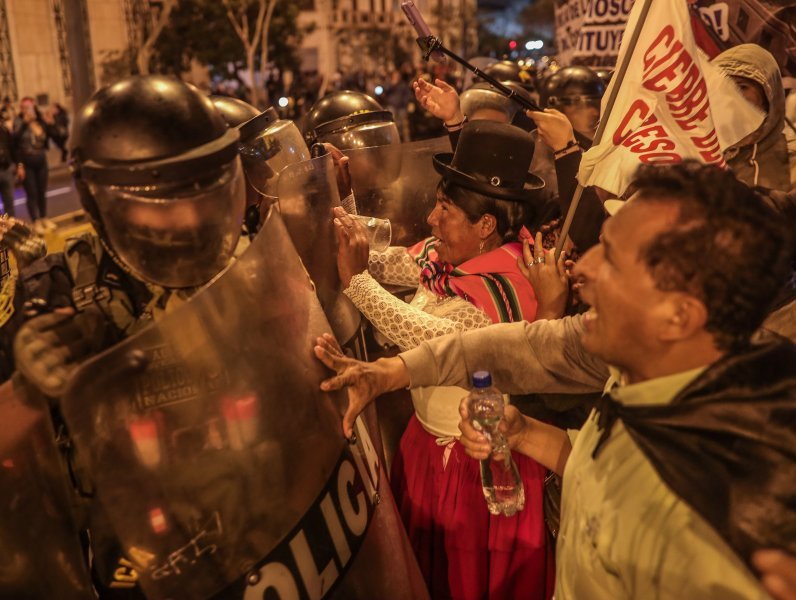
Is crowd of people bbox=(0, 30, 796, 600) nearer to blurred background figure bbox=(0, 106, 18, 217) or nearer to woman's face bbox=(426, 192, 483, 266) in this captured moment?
woman's face bbox=(426, 192, 483, 266)

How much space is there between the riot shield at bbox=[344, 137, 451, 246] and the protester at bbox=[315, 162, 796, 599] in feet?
7.66

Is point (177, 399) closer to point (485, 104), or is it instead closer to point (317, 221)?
point (317, 221)

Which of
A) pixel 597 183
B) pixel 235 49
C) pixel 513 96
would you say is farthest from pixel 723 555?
pixel 235 49

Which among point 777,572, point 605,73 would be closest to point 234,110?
point 777,572

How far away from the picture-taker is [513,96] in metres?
4.58

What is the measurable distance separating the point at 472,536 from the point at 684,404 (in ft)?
5.48

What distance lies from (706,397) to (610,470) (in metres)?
0.29

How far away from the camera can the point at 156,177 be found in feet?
5.94

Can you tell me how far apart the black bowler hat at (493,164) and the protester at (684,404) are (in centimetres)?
137

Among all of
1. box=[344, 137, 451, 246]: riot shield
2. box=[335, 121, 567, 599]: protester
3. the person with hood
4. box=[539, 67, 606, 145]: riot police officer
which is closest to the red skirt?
box=[335, 121, 567, 599]: protester

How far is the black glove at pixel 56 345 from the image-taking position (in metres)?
1.63

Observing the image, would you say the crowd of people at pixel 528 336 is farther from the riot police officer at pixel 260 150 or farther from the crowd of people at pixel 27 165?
the crowd of people at pixel 27 165

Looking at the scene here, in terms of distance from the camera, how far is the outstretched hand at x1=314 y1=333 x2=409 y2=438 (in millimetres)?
1957

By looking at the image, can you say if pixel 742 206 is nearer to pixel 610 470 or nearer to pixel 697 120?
pixel 610 470
